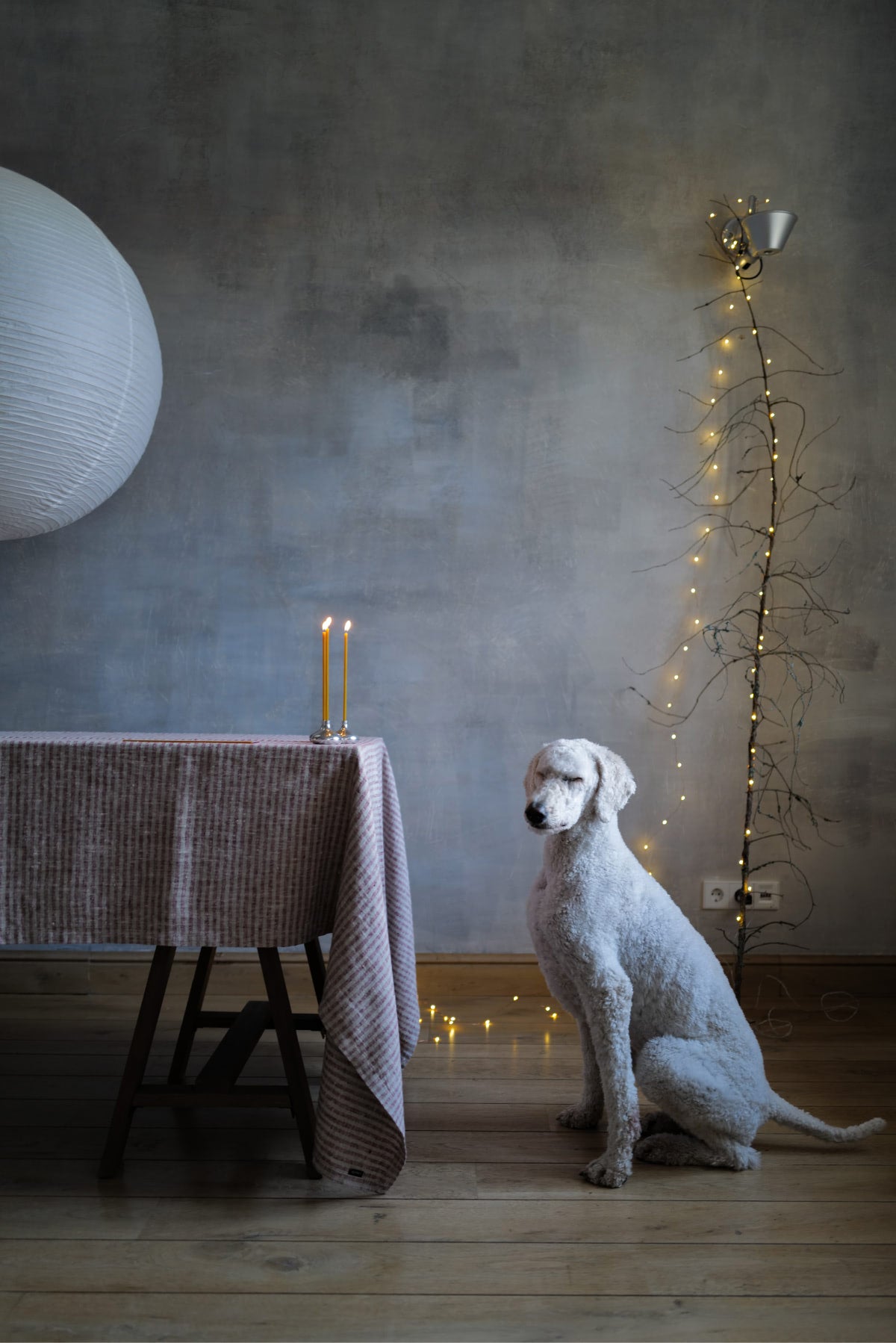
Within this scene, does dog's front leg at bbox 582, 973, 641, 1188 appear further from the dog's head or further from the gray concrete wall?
the gray concrete wall

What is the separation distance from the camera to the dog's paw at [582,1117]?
192 centimetres

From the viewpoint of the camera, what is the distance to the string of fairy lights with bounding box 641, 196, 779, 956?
2.76m

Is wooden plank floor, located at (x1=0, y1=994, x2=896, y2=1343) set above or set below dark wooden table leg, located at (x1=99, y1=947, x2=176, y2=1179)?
below

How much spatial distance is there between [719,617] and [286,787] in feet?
4.98

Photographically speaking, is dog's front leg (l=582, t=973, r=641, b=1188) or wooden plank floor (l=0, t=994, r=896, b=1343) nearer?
wooden plank floor (l=0, t=994, r=896, b=1343)

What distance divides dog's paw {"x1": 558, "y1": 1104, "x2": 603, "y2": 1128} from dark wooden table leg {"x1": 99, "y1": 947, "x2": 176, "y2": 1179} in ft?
2.70

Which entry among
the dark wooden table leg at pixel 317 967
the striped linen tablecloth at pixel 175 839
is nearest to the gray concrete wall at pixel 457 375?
the dark wooden table leg at pixel 317 967

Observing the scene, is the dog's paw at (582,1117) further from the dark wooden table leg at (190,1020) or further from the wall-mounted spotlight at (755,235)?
the wall-mounted spotlight at (755,235)

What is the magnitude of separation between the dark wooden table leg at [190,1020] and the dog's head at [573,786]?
0.83 m

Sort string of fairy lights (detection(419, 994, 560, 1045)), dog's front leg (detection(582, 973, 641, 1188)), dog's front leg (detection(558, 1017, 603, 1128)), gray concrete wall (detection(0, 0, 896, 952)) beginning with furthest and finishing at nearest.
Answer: gray concrete wall (detection(0, 0, 896, 952)), string of fairy lights (detection(419, 994, 560, 1045)), dog's front leg (detection(558, 1017, 603, 1128)), dog's front leg (detection(582, 973, 641, 1188))

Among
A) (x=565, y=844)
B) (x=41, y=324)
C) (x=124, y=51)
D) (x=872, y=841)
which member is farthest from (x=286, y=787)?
(x=124, y=51)

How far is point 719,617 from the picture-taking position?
2.77 meters

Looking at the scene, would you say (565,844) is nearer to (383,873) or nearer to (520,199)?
(383,873)

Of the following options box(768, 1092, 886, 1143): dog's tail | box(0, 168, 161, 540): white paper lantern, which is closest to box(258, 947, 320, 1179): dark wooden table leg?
box(768, 1092, 886, 1143): dog's tail
